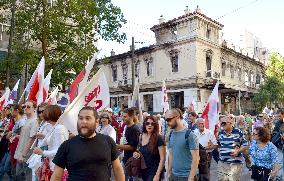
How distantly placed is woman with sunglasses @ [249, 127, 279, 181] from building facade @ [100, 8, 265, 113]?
24.8 meters

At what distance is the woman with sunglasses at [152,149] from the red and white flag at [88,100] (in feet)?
2.90

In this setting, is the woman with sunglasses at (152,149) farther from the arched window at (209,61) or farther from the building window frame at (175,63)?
the building window frame at (175,63)

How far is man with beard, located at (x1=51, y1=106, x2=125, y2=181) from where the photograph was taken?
337 centimetres

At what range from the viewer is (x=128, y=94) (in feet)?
130

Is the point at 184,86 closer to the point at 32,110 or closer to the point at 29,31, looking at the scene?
the point at 29,31

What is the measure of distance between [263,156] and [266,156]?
0.05m

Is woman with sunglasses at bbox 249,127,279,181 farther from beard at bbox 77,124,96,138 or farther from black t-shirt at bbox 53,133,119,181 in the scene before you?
beard at bbox 77,124,96,138

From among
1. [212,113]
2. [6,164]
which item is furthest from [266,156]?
[6,164]

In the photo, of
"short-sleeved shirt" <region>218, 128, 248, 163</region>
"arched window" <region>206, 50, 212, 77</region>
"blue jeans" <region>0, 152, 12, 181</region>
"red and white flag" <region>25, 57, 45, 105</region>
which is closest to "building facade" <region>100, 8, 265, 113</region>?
"arched window" <region>206, 50, 212, 77</region>

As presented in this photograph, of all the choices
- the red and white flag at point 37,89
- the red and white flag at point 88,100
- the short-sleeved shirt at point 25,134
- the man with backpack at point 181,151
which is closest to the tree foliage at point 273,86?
the red and white flag at point 37,89

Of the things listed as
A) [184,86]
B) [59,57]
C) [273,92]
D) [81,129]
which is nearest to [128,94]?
[184,86]

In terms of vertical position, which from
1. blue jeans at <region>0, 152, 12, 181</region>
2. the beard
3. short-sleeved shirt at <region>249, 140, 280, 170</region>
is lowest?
blue jeans at <region>0, 152, 12, 181</region>

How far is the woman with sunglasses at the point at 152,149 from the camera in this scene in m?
5.55

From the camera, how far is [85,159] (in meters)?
3.36
